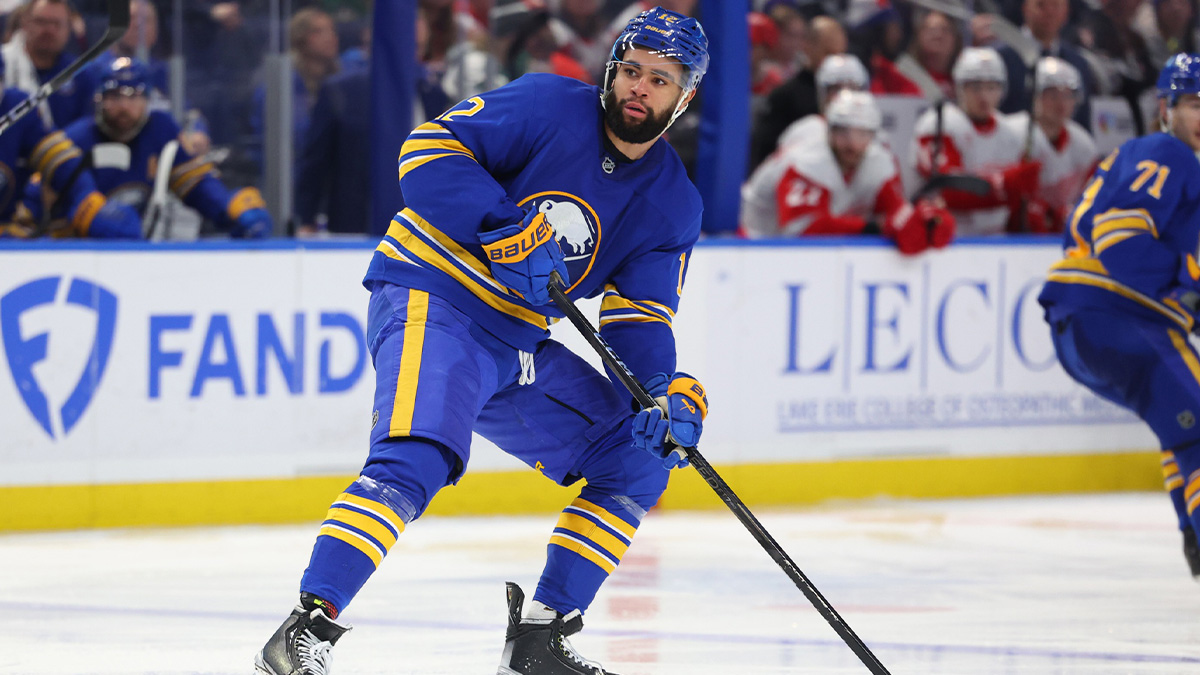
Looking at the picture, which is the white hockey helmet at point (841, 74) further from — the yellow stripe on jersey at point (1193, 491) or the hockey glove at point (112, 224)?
the hockey glove at point (112, 224)

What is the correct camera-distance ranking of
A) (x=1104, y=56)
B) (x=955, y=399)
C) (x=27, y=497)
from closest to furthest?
1. (x=27, y=497)
2. (x=955, y=399)
3. (x=1104, y=56)

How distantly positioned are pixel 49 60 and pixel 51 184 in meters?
0.42

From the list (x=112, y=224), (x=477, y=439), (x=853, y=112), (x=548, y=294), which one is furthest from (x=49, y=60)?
(x=548, y=294)

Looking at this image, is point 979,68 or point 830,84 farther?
point 979,68

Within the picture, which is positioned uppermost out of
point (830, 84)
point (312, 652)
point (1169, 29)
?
point (1169, 29)

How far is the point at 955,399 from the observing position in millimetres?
6117

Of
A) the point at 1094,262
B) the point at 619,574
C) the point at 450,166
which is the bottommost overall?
the point at 619,574

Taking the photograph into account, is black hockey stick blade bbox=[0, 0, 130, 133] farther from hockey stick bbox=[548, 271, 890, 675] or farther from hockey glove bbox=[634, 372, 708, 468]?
hockey glove bbox=[634, 372, 708, 468]

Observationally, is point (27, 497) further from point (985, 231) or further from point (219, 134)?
point (985, 231)

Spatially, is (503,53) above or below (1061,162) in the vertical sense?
above

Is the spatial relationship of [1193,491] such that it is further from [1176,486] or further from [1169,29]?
[1169,29]

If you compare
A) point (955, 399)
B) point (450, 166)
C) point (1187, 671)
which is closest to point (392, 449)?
point (450, 166)

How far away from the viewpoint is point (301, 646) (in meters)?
2.63

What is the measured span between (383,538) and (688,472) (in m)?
3.06
